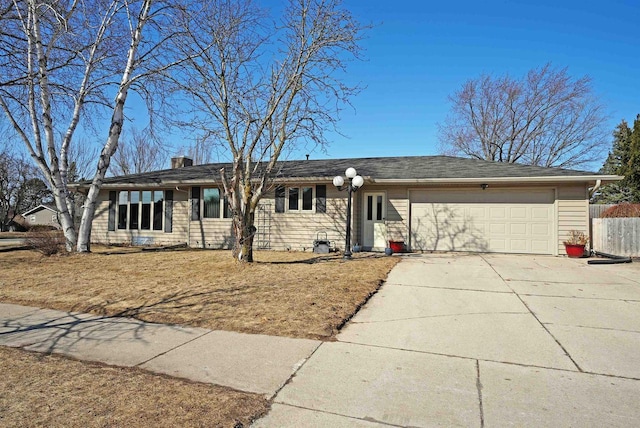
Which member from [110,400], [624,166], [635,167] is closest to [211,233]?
[110,400]

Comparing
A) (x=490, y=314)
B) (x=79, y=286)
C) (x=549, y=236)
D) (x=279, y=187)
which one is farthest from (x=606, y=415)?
(x=279, y=187)

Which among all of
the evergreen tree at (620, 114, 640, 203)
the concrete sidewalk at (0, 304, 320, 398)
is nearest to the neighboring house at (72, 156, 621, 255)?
the concrete sidewalk at (0, 304, 320, 398)

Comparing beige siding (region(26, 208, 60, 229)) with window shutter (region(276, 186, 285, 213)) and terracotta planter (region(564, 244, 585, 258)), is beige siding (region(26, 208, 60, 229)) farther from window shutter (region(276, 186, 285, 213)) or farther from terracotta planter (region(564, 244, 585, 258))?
terracotta planter (region(564, 244, 585, 258))

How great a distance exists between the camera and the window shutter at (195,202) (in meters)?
14.1

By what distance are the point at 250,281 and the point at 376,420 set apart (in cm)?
487

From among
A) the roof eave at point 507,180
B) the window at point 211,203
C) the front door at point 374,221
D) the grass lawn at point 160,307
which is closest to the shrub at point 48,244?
the grass lawn at point 160,307

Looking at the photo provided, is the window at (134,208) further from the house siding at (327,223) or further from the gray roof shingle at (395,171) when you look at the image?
the house siding at (327,223)

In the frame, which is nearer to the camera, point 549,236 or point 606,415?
point 606,415

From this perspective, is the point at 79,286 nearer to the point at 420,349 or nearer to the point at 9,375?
the point at 9,375

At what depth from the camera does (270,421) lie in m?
2.53

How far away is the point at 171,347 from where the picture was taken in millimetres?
3904

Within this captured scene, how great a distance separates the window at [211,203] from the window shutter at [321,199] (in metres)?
3.78

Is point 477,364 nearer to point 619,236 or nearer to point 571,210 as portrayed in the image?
point 571,210

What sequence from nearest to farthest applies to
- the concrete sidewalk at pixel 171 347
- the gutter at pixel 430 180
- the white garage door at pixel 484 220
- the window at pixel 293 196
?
the concrete sidewalk at pixel 171 347
the gutter at pixel 430 180
the white garage door at pixel 484 220
the window at pixel 293 196
